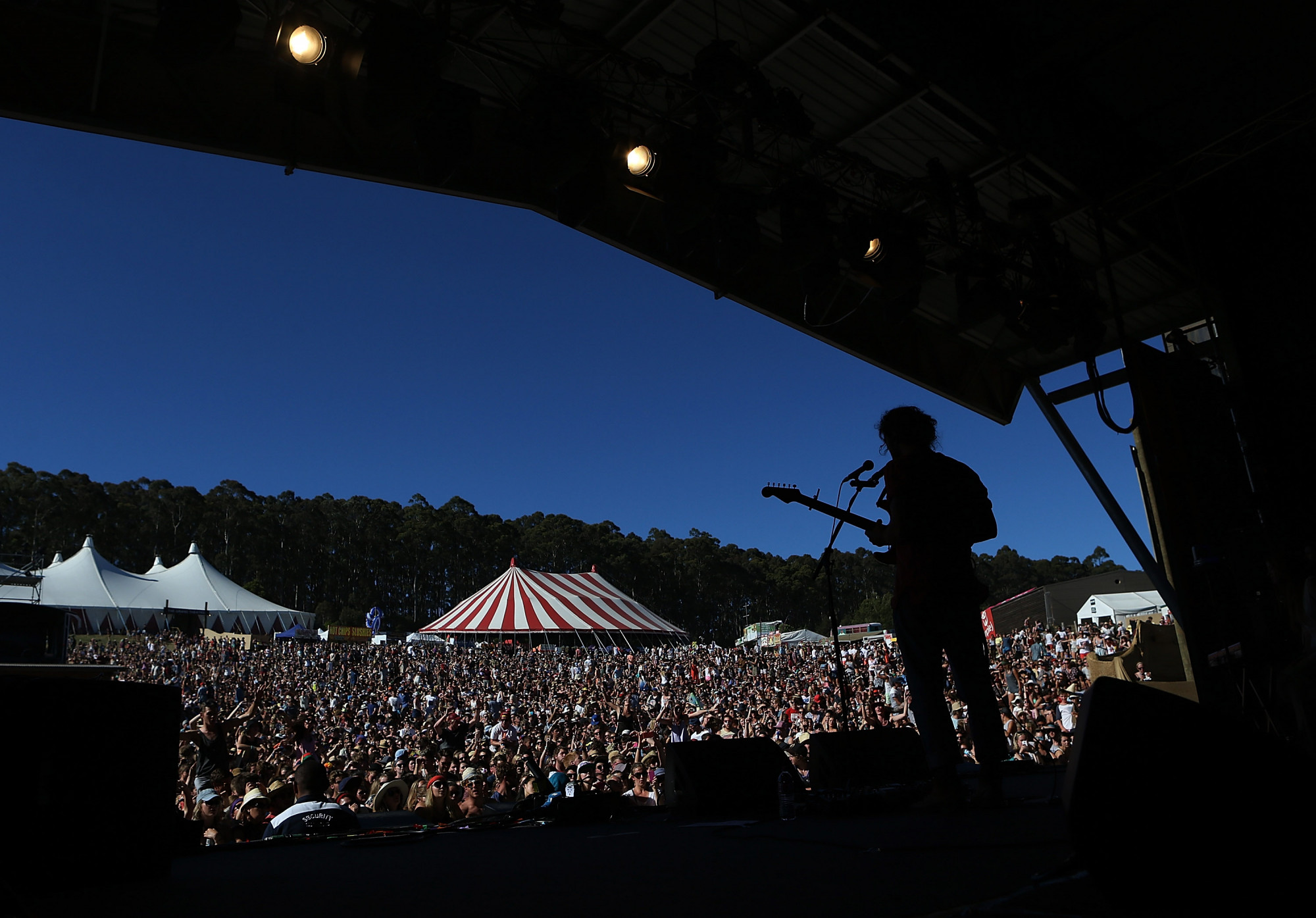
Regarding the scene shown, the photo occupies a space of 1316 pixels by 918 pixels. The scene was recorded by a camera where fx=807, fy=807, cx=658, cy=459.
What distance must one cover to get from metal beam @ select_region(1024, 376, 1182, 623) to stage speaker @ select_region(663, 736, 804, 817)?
3.50 m

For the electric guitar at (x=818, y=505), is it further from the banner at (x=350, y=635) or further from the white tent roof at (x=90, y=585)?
the banner at (x=350, y=635)

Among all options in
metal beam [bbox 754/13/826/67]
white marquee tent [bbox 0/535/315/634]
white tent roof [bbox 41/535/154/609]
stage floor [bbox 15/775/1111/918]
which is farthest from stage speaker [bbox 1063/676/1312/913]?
white tent roof [bbox 41/535/154/609]

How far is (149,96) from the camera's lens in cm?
339

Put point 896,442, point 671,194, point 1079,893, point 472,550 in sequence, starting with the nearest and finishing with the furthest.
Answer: point 1079,893 < point 896,442 < point 671,194 < point 472,550

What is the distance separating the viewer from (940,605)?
2486 mm

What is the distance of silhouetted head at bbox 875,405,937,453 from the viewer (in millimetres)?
2686

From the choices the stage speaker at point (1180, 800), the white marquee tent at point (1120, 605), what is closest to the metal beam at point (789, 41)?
the stage speaker at point (1180, 800)

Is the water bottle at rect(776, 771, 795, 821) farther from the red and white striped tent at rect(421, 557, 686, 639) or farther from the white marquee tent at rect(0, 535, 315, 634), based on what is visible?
the white marquee tent at rect(0, 535, 315, 634)

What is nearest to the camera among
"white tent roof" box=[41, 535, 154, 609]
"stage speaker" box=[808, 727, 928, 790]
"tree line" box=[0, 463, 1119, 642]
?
"stage speaker" box=[808, 727, 928, 790]

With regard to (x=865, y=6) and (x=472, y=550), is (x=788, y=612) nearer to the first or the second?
(x=472, y=550)

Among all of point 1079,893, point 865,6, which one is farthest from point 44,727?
point 865,6

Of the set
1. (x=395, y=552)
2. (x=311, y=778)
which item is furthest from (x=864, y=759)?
(x=395, y=552)

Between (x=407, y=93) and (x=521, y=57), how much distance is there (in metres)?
0.81

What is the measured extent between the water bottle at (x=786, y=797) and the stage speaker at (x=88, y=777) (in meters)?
1.70
